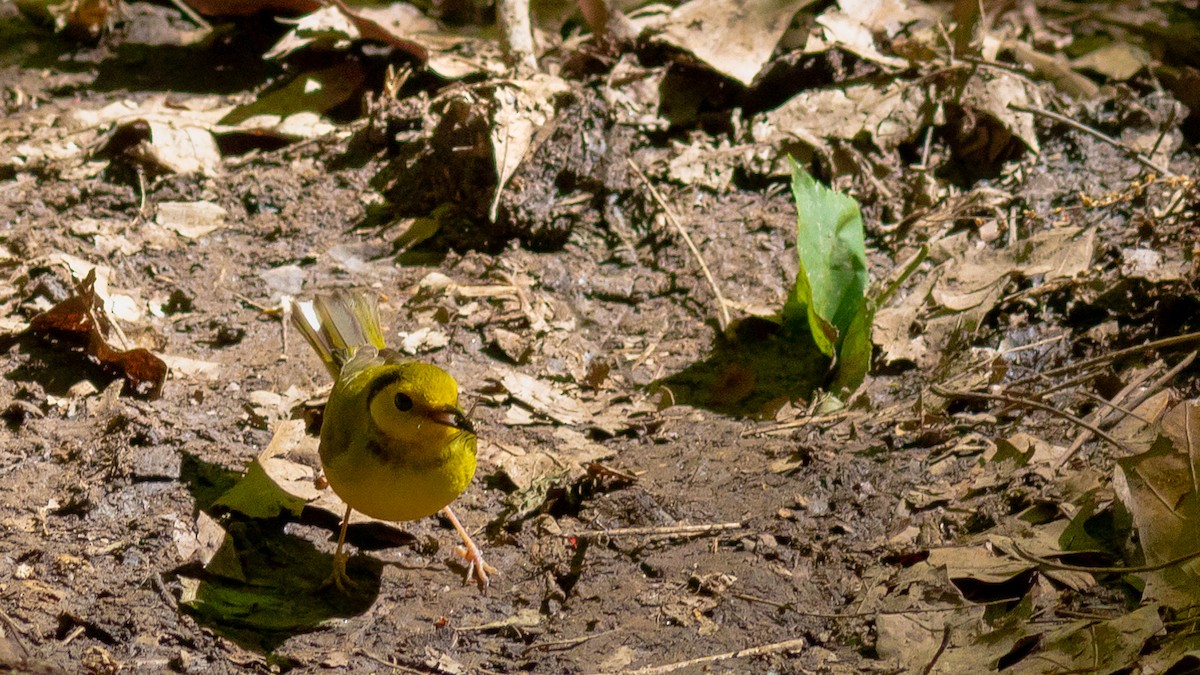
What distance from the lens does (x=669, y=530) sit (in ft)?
12.0

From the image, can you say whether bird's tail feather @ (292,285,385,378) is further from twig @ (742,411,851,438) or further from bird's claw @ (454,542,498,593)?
twig @ (742,411,851,438)

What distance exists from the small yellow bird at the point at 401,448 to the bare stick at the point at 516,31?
8.88 feet

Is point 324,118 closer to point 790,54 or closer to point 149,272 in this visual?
point 149,272

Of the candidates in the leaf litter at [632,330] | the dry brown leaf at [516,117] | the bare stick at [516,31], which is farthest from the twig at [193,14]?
the dry brown leaf at [516,117]

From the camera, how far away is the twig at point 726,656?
3.08 meters

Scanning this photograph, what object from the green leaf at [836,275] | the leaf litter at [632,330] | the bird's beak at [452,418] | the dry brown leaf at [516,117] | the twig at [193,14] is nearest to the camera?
the leaf litter at [632,330]

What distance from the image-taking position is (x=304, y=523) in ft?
12.8

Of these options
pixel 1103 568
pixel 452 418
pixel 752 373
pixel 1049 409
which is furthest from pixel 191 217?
pixel 1103 568

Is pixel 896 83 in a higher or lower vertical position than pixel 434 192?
higher

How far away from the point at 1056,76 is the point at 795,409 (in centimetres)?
300

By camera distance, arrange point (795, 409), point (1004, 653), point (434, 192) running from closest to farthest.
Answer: point (1004, 653) < point (795, 409) < point (434, 192)

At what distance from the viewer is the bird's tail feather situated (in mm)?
4230

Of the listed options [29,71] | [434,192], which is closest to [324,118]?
[434,192]

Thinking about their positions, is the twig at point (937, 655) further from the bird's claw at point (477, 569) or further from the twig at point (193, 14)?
the twig at point (193, 14)
